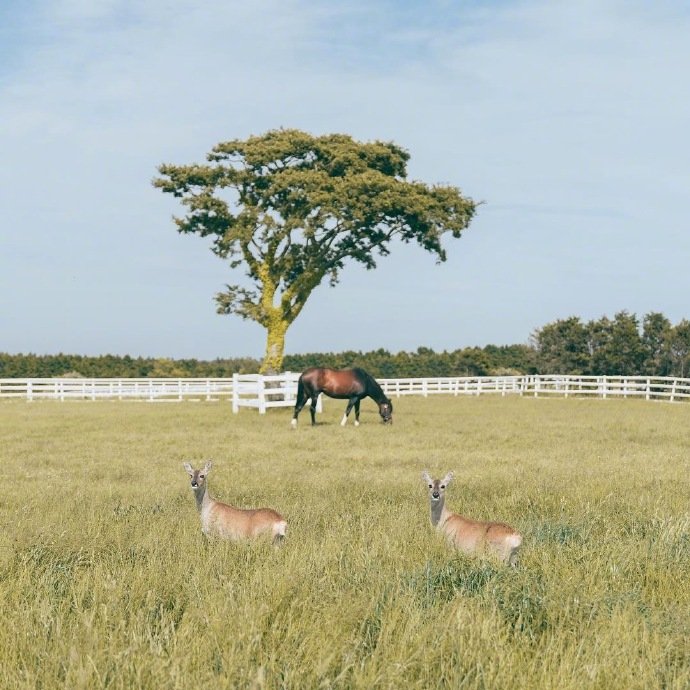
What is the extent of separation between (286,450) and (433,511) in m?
11.7

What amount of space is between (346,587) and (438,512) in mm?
2147

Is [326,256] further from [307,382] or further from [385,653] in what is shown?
[385,653]

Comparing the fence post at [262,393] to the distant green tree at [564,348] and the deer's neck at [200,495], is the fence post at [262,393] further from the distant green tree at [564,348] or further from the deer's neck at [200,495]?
the distant green tree at [564,348]

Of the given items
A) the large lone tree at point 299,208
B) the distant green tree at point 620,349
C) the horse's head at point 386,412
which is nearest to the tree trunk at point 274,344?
the large lone tree at point 299,208

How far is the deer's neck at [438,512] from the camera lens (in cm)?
826

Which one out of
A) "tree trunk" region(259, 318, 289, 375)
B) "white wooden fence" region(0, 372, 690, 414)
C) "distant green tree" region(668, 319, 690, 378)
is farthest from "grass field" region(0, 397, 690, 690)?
"distant green tree" region(668, 319, 690, 378)

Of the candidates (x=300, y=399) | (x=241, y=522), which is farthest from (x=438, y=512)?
(x=300, y=399)

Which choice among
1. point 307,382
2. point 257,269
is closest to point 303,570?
point 307,382

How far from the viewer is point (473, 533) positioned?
24.6ft

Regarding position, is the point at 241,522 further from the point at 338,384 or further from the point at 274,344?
the point at 274,344

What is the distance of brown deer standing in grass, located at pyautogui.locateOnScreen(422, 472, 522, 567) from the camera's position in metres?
7.14

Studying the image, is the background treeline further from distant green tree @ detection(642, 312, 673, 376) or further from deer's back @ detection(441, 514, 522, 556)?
deer's back @ detection(441, 514, 522, 556)

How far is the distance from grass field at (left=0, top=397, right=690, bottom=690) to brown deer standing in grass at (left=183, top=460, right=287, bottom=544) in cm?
18

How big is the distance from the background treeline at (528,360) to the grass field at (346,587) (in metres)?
54.6
